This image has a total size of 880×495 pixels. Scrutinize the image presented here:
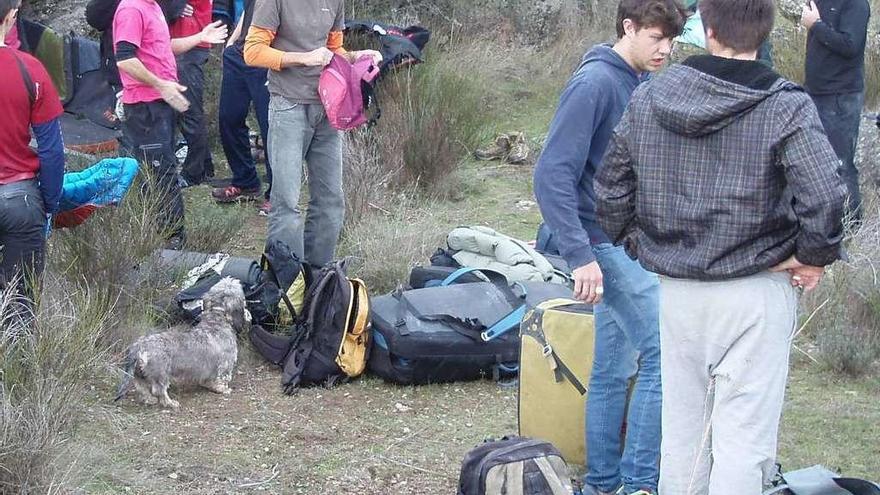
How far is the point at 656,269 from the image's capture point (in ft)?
10.1

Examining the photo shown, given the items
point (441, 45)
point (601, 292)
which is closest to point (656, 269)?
point (601, 292)

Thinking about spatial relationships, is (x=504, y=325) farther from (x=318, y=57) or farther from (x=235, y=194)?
(x=235, y=194)

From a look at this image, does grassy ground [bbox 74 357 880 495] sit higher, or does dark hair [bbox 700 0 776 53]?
dark hair [bbox 700 0 776 53]

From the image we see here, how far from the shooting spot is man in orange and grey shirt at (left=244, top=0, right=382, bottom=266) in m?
5.60

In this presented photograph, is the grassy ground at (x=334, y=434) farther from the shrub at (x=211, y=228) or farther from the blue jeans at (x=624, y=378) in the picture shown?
the shrub at (x=211, y=228)

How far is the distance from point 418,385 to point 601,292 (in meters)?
1.85

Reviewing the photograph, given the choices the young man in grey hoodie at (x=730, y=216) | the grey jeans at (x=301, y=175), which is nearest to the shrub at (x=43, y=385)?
the grey jeans at (x=301, y=175)

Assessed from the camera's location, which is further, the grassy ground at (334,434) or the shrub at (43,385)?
the grassy ground at (334,434)

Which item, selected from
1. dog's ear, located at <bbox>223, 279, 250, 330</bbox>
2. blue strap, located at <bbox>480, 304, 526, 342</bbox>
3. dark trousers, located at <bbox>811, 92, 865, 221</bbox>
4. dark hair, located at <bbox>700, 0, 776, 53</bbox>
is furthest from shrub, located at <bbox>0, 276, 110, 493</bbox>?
dark trousers, located at <bbox>811, 92, 865, 221</bbox>

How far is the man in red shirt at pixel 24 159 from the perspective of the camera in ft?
14.4

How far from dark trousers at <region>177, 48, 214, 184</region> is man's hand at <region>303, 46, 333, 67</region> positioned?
7.32 ft

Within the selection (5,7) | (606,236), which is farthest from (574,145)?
(5,7)

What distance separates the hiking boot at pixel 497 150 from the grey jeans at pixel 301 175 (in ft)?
10.4

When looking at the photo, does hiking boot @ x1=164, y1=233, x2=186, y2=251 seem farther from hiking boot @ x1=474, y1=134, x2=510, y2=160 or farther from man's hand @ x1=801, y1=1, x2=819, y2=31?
man's hand @ x1=801, y1=1, x2=819, y2=31
